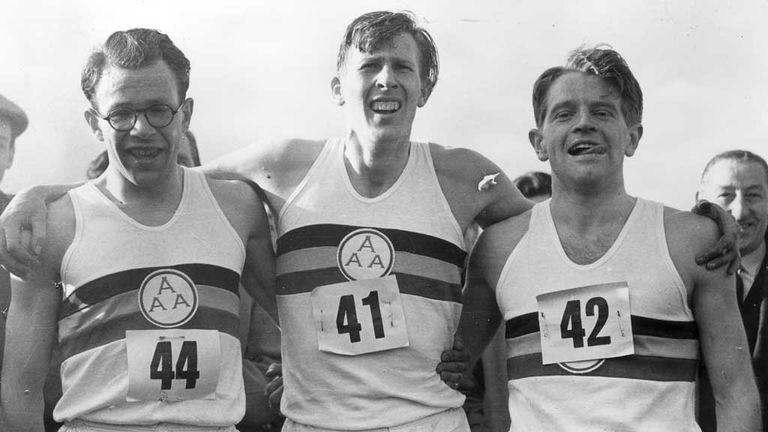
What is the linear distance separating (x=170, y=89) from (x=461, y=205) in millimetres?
1317

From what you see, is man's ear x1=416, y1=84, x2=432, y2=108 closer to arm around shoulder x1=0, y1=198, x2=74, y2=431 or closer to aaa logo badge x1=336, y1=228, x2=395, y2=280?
aaa logo badge x1=336, y1=228, x2=395, y2=280

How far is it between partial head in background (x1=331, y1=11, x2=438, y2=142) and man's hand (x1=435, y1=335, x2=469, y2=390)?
0.95 meters

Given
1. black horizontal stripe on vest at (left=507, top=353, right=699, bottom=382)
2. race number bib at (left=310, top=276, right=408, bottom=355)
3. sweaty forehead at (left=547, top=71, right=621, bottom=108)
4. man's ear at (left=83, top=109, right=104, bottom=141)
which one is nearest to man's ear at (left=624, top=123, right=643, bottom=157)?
sweaty forehead at (left=547, top=71, right=621, bottom=108)

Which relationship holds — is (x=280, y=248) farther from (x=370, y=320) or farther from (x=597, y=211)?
(x=597, y=211)

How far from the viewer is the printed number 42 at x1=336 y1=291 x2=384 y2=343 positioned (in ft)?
12.2

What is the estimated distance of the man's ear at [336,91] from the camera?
425 centimetres

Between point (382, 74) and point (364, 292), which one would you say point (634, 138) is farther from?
point (364, 292)

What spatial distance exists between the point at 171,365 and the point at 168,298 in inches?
10.3

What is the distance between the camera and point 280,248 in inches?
155

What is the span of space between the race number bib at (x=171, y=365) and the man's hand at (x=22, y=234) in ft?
1.49

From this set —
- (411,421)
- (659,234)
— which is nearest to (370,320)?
(411,421)

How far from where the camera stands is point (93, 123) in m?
3.81

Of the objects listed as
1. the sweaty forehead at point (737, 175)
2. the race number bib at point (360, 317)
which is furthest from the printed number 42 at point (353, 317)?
the sweaty forehead at point (737, 175)

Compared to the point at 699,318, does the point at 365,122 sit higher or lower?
higher
